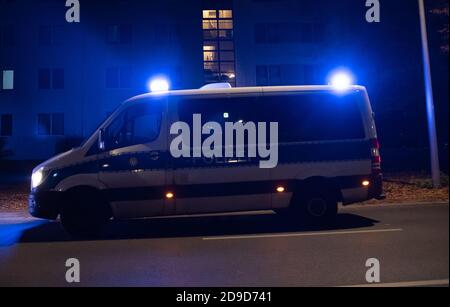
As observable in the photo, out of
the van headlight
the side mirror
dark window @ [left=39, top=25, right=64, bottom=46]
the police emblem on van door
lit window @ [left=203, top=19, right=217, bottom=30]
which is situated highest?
lit window @ [left=203, top=19, right=217, bottom=30]

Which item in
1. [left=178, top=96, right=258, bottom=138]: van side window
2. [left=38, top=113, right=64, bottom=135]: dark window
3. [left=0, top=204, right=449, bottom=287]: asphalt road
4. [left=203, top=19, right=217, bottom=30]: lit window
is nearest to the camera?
[left=0, top=204, right=449, bottom=287]: asphalt road

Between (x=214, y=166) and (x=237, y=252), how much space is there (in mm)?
1933

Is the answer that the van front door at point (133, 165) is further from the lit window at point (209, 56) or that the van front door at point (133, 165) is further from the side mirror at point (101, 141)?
the lit window at point (209, 56)

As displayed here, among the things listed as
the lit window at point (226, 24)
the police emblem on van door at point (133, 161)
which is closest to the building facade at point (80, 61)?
the lit window at point (226, 24)

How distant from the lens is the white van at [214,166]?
25.7 feet

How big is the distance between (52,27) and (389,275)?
29994mm

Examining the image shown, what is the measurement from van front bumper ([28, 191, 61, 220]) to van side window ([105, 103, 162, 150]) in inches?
50.5

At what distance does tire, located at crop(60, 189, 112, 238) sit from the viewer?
25.9 feet

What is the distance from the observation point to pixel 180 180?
26.1 ft

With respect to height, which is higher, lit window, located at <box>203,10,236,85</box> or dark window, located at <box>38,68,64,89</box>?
lit window, located at <box>203,10,236,85</box>

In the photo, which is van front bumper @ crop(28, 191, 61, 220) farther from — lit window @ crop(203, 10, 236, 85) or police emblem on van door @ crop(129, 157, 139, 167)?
lit window @ crop(203, 10, 236, 85)

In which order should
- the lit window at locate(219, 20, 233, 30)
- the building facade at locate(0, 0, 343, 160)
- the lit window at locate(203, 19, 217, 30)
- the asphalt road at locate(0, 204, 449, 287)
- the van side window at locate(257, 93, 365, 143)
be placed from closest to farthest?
1. the asphalt road at locate(0, 204, 449, 287)
2. the van side window at locate(257, 93, 365, 143)
3. the building facade at locate(0, 0, 343, 160)
4. the lit window at locate(203, 19, 217, 30)
5. the lit window at locate(219, 20, 233, 30)

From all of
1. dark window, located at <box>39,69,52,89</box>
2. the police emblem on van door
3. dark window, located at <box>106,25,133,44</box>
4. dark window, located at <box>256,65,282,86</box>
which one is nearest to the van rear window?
the police emblem on van door

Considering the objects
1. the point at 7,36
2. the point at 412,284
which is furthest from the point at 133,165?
the point at 7,36
